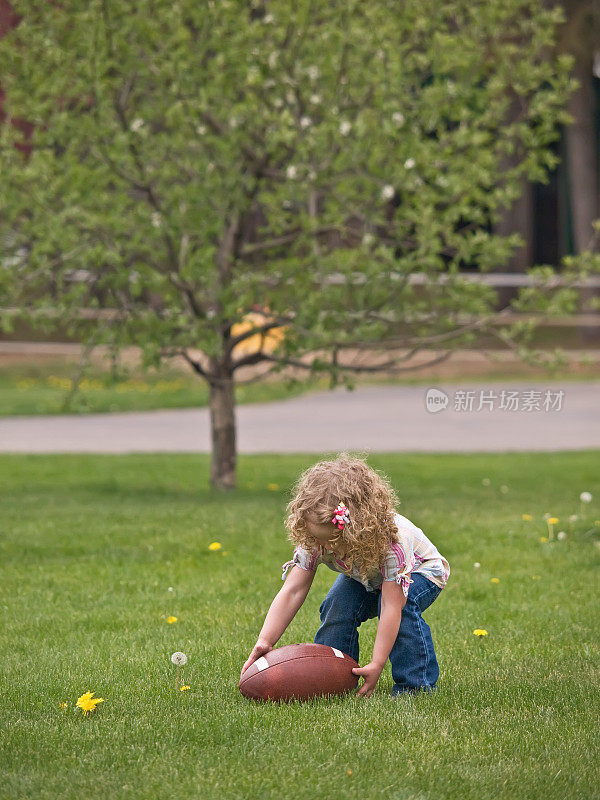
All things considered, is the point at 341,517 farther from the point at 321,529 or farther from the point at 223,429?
the point at 223,429

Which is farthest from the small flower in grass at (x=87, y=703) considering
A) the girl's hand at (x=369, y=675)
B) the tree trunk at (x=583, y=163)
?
the tree trunk at (x=583, y=163)

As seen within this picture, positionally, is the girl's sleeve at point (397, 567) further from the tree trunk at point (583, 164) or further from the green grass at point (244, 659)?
the tree trunk at point (583, 164)

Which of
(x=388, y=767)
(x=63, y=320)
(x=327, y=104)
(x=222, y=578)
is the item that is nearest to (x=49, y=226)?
(x=63, y=320)

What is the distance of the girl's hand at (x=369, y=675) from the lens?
4.18 metres

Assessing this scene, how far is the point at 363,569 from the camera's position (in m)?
4.14

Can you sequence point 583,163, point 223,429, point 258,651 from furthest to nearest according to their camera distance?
point 583,163 → point 223,429 → point 258,651

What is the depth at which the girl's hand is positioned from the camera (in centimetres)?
418

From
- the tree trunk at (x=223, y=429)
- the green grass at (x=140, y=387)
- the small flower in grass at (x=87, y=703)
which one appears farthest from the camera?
the green grass at (x=140, y=387)

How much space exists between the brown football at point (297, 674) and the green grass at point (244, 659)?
2.1 inches

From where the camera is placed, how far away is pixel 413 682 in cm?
439

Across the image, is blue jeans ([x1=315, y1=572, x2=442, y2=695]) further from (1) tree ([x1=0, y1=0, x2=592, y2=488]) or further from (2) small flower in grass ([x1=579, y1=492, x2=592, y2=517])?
(1) tree ([x1=0, y1=0, x2=592, y2=488])

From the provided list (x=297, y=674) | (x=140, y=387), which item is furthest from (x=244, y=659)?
(x=140, y=387)

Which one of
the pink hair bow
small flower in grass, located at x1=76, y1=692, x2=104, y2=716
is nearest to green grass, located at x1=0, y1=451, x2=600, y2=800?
small flower in grass, located at x1=76, y1=692, x2=104, y2=716

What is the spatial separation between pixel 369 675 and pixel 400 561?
1.36 ft
